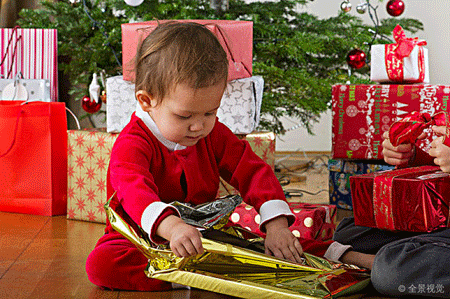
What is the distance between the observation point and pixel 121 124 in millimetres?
1541

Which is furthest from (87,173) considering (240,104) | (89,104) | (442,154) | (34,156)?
(442,154)

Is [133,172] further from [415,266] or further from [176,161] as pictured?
[415,266]

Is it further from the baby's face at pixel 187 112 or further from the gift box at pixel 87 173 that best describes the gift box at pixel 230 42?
the baby's face at pixel 187 112

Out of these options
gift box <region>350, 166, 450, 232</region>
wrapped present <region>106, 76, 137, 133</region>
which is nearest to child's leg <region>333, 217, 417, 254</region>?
gift box <region>350, 166, 450, 232</region>

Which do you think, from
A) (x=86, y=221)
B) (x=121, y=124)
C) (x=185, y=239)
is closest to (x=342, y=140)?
(x=121, y=124)

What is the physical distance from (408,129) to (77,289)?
703mm

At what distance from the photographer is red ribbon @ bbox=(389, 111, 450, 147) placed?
108 centimetres

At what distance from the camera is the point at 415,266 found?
950 millimetres

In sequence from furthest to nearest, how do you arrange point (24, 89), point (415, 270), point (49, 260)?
point (24, 89) < point (49, 260) < point (415, 270)

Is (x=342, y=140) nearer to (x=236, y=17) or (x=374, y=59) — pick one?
(x=374, y=59)

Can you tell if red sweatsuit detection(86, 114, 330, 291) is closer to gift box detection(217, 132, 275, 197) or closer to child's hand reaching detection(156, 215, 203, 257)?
child's hand reaching detection(156, 215, 203, 257)

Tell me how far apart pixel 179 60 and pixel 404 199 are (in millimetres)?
494

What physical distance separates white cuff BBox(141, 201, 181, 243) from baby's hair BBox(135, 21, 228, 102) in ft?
0.61

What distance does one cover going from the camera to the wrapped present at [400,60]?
1.56 m
